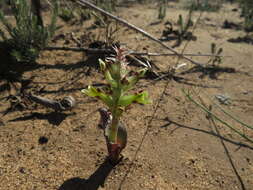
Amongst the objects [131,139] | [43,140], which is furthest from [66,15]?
[131,139]

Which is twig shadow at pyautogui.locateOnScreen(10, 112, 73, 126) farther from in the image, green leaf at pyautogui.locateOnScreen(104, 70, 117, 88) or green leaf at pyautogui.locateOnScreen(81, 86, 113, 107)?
green leaf at pyautogui.locateOnScreen(104, 70, 117, 88)

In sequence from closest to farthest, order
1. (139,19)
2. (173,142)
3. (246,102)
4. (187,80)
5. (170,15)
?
1. (173,142)
2. (246,102)
3. (187,80)
4. (139,19)
5. (170,15)

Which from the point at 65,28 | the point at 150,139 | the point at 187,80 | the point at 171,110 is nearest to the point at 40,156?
the point at 150,139

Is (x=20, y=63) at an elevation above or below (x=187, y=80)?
above

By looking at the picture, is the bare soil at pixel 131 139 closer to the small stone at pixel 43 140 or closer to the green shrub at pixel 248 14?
the small stone at pixel 43 140

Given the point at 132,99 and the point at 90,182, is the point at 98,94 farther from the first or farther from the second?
the point at 90,182

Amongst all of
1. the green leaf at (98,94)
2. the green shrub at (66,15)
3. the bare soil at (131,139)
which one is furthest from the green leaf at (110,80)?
the green shrub at (66,15)

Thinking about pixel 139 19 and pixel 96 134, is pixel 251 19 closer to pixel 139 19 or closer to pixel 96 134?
pixel 139 19
